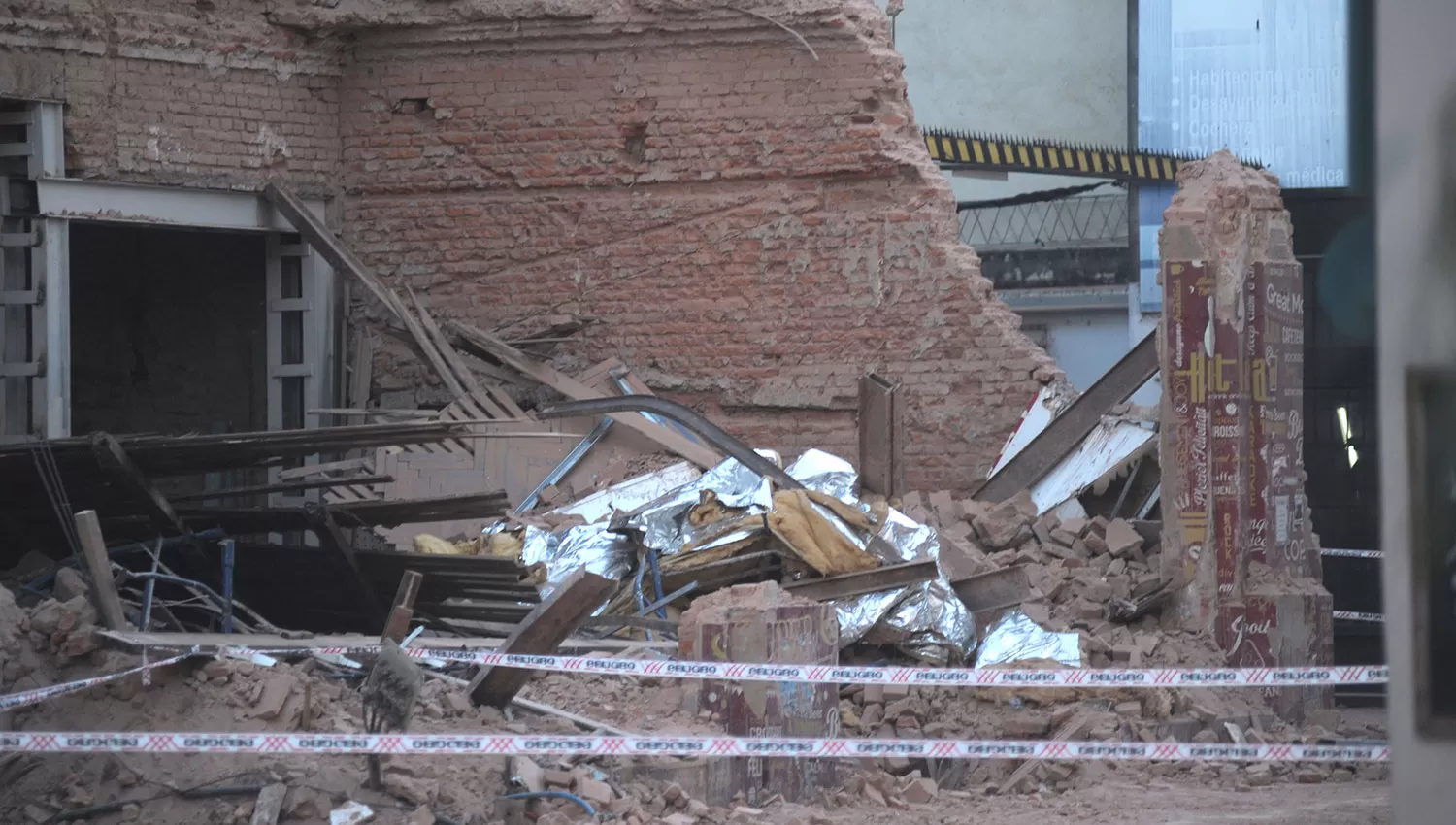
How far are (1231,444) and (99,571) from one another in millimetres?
5488

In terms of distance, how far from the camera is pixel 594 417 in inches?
414

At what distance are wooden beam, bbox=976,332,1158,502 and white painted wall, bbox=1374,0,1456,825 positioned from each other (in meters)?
7.13

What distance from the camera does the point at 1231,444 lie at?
7996 millimetres

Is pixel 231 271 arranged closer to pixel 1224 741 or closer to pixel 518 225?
pixel 518 225

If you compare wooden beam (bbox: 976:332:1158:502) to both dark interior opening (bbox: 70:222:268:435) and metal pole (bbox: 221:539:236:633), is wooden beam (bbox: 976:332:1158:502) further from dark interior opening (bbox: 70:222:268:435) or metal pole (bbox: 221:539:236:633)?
dark interior opening (bbox: 70:222:268:435)

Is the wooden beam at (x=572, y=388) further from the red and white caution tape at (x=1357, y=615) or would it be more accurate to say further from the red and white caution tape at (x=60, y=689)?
the red and white caution tape at (x=60, y=689)

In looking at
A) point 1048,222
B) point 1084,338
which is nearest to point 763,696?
point 1084,338

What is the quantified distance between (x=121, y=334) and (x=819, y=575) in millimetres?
7629

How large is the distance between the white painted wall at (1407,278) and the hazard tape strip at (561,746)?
6.67 ft

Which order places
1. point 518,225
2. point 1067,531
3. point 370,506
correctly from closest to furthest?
point 370,506, point 1067,531, point 518,225

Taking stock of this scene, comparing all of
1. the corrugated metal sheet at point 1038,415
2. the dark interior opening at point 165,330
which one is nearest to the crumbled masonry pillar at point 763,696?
the corrugated metal sheet at point 1038,415

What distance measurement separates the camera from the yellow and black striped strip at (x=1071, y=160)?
19234mm

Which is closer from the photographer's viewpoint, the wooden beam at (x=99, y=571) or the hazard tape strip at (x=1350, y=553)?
the wooden beam at (x=99, y=571)

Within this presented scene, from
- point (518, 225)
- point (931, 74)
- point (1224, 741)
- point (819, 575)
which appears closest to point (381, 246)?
point (518, 225)
